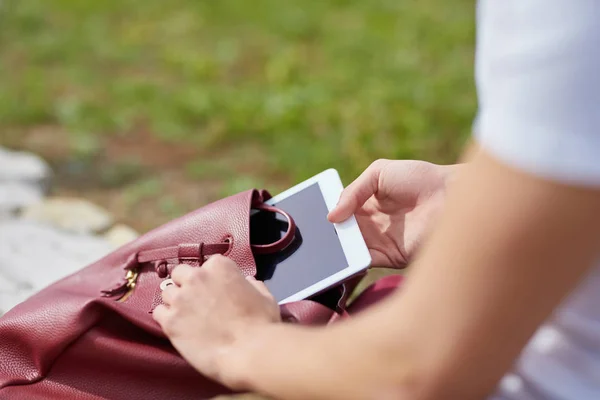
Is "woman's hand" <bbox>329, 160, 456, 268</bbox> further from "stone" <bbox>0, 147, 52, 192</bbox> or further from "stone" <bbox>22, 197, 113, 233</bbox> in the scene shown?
"stone" <bbox>0, 147, 52, 192</bbox>

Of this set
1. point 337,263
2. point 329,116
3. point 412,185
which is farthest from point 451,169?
point 329,116

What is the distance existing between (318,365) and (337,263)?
54cm

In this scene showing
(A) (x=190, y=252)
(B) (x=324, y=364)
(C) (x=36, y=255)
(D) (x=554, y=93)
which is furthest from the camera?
(C) (x=36, y=255)

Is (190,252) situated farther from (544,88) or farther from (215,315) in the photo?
(544,88)

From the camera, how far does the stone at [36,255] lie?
2.26 meters

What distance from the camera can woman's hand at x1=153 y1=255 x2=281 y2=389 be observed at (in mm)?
1114

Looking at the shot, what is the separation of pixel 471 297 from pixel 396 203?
830 mm

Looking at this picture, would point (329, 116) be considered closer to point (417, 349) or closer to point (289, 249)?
point (289, 249)

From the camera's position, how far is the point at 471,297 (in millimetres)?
852

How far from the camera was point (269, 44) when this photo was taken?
4320 millimetres

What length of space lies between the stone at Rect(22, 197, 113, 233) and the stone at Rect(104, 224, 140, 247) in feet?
0.15

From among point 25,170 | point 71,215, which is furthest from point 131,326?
point 25,170

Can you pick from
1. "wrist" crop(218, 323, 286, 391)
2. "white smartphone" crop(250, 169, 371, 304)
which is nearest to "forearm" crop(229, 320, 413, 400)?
"wrist" crop(218, 323, 286, 391)

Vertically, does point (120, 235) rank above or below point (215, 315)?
→ below
